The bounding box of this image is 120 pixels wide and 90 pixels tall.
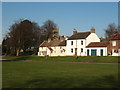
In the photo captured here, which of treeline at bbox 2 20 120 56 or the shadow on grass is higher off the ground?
treeline at bbox 2 20 120 56

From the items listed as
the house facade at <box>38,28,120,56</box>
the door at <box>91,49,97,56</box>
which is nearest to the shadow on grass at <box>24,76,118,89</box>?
the house facade at <box>38,28,120,56</box>

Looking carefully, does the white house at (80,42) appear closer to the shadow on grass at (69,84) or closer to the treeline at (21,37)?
the treeline at (21,37)

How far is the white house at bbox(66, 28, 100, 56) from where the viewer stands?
230 ft

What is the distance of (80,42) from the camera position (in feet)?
232

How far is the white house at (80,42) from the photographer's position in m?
70.1

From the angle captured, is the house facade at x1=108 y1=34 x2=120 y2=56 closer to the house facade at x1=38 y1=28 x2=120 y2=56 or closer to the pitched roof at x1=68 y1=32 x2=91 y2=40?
the house facade at x1=38 y1=28 x2=120 y2=56


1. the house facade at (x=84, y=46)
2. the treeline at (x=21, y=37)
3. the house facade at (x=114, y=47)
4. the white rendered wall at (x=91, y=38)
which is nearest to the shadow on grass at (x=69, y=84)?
the house facade at (x=84, y=46)

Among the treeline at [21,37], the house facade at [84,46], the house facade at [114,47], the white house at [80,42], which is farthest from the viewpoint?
the treeline at [21,37]

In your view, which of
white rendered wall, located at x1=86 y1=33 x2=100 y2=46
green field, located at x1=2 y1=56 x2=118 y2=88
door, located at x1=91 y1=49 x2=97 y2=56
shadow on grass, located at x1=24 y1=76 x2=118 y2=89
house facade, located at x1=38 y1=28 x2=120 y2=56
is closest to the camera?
shadow on grass, located at x1=24 y1=76 x2=118 y2=89

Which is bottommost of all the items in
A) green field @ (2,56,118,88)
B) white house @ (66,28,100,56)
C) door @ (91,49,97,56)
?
green field @ (2,56,118,88)

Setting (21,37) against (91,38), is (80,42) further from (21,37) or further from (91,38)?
(21,37)

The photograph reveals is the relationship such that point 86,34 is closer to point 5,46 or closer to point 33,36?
point 33,36

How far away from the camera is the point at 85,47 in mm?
69438

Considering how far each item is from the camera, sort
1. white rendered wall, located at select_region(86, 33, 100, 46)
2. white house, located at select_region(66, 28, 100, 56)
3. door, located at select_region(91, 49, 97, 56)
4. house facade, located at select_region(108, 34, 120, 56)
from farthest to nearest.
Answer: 1. white rendered wall, located at select_region(86, 33, 100, 46)
2. white house, located at select_region(66, 28, 100, 56)
3. door, located at select_region(91, 49, 97, 56)
4. house facade, located at select_region(108, 34, 120, 56)
